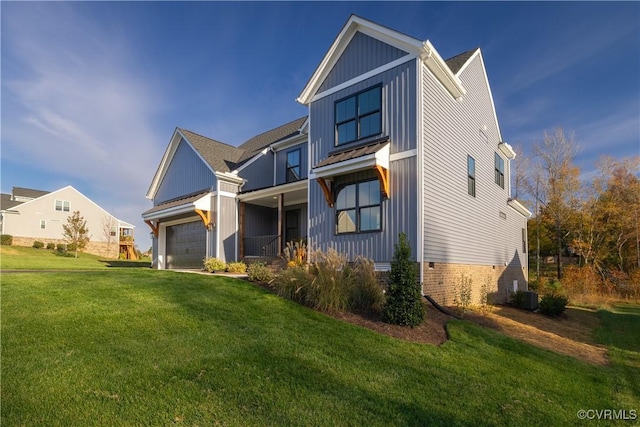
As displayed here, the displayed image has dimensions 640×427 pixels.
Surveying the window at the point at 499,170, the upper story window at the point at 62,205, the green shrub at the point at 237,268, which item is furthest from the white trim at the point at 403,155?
the upper story window at the point at 62,205

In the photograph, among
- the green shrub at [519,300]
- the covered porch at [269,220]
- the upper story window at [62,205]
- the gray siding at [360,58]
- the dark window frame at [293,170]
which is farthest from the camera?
the upper story window at [62,205]

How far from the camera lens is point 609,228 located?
25.1m

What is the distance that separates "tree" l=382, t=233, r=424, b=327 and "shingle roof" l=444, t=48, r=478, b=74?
25.9 feet

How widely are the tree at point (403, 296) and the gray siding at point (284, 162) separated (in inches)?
363

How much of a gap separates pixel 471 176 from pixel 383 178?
4.82 meters

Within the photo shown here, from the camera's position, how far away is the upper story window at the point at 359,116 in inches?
416

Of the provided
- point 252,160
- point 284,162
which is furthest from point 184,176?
point 284,162

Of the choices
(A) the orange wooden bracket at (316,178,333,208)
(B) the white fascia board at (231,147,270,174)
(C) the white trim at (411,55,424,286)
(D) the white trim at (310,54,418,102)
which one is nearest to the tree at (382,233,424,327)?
(C) the white trim at (411,55,424,286)

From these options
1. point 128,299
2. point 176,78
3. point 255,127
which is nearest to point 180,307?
point 128,299

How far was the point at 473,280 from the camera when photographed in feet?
39.8

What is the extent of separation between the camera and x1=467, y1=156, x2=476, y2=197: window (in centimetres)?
1251

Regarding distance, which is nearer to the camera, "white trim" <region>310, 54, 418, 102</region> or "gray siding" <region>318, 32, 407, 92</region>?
"white trim" <region>310, 54, 418, 102</region>

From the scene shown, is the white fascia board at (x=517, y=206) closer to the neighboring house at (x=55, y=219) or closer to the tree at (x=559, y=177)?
the tree at (x=559, y=177)

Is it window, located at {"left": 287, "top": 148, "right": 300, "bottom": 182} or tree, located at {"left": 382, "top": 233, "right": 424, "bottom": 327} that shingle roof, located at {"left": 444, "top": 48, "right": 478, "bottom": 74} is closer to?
window, located at {"left": 287, "top": 148, "right": 300, "bottom": 182}
